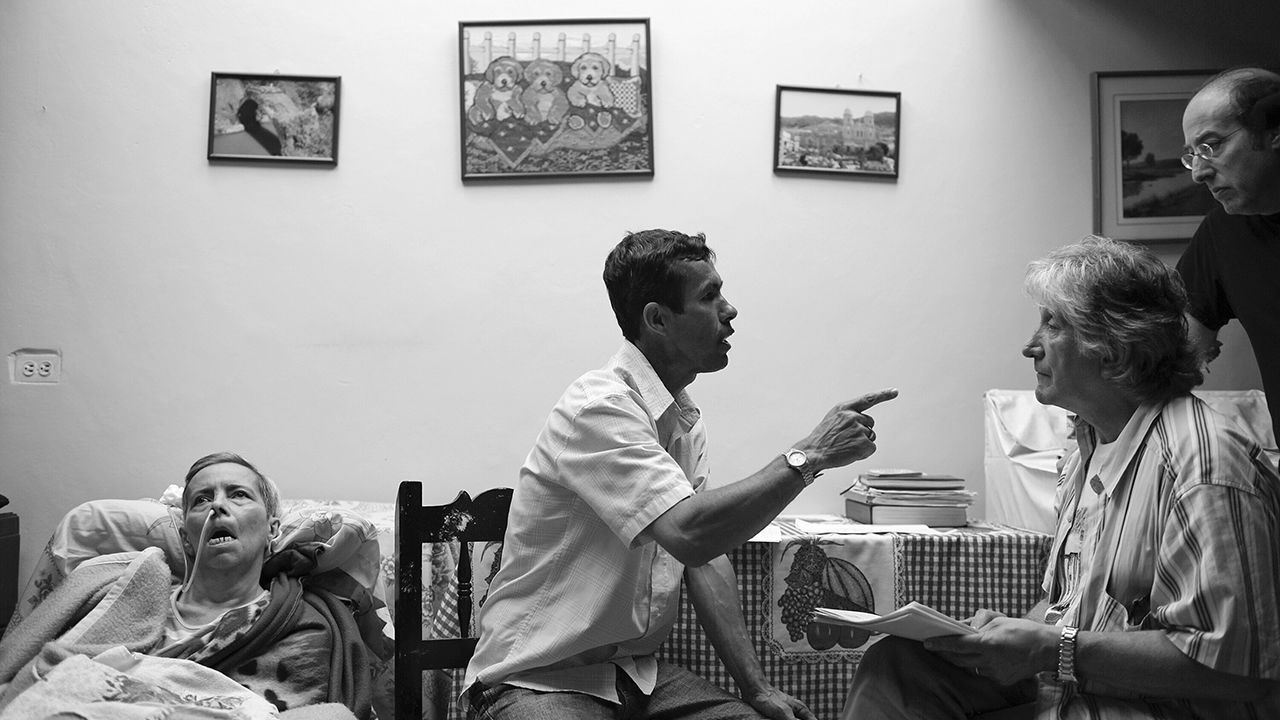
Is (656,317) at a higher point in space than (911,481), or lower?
higher

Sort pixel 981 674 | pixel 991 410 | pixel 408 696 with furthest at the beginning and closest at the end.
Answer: pixel 991 410
pixel 408 696
pixel 981 674

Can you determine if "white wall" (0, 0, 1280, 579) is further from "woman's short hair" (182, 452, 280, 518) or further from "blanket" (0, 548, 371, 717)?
"blanket" (0, 548, 371, 717)

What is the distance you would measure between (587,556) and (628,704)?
279mm

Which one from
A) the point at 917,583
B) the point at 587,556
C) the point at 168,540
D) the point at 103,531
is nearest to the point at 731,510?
the point at 587,556

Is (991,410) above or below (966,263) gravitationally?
below

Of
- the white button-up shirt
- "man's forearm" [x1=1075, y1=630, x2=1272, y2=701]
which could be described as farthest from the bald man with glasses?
the white button-up shirt

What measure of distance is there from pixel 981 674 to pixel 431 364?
7.49 feet

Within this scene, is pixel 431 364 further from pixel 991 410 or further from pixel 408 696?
pixel 991 410

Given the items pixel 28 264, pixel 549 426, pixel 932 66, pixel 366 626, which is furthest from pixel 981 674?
pixel 28 264

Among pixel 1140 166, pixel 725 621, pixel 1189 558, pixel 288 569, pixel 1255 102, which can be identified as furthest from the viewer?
pixel 1140 166

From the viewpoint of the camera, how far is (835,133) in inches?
140

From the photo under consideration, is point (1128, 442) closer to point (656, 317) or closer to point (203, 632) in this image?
point (656, 317)

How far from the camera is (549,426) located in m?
1.90

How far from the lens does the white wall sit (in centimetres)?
341
